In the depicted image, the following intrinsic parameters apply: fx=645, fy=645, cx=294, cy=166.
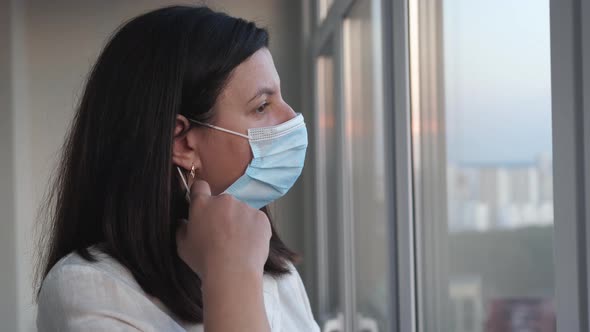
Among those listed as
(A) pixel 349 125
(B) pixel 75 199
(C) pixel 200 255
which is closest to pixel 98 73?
(B) pixel 75 199

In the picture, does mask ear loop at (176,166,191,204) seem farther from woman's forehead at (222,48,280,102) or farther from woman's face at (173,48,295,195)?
woman's forehead at (222,48,280,102)

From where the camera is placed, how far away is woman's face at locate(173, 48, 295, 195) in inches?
46.7

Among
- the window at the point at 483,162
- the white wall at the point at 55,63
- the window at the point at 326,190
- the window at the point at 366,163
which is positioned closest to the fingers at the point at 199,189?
the window at the point at 483,162

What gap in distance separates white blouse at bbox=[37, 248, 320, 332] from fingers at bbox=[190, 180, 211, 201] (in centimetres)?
16

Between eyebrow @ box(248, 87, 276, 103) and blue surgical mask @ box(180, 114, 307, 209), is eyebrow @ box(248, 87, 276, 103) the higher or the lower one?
the higher one

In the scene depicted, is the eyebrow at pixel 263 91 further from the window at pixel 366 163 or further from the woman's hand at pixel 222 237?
the window at pixel 366 163

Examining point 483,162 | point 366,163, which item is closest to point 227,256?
point 483,162

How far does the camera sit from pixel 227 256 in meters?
0.97

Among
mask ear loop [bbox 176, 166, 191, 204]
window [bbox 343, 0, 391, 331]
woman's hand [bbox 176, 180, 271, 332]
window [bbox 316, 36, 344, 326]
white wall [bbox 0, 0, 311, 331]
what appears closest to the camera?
woman's hand [bbox 176, 180, 271, 332]

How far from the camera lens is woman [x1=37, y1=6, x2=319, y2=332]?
3.16 ft

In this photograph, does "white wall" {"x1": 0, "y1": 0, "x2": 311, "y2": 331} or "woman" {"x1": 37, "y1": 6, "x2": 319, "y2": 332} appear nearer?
"woman" {"x1": 37, "y1": 6, "x2": 319, "y2": 332}

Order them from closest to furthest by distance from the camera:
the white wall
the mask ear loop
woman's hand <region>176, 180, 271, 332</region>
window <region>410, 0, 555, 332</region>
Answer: woman's hand <region>176, 180, 271, 332</region> < window <region>410, 0, 555, 332</region> < the mask ear loop < the white wall

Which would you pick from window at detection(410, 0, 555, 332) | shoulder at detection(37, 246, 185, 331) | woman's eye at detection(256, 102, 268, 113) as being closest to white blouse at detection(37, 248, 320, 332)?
shoulder at detection(37, 246, 185, 331)

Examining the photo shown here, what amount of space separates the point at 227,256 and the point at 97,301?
0.20 metres
